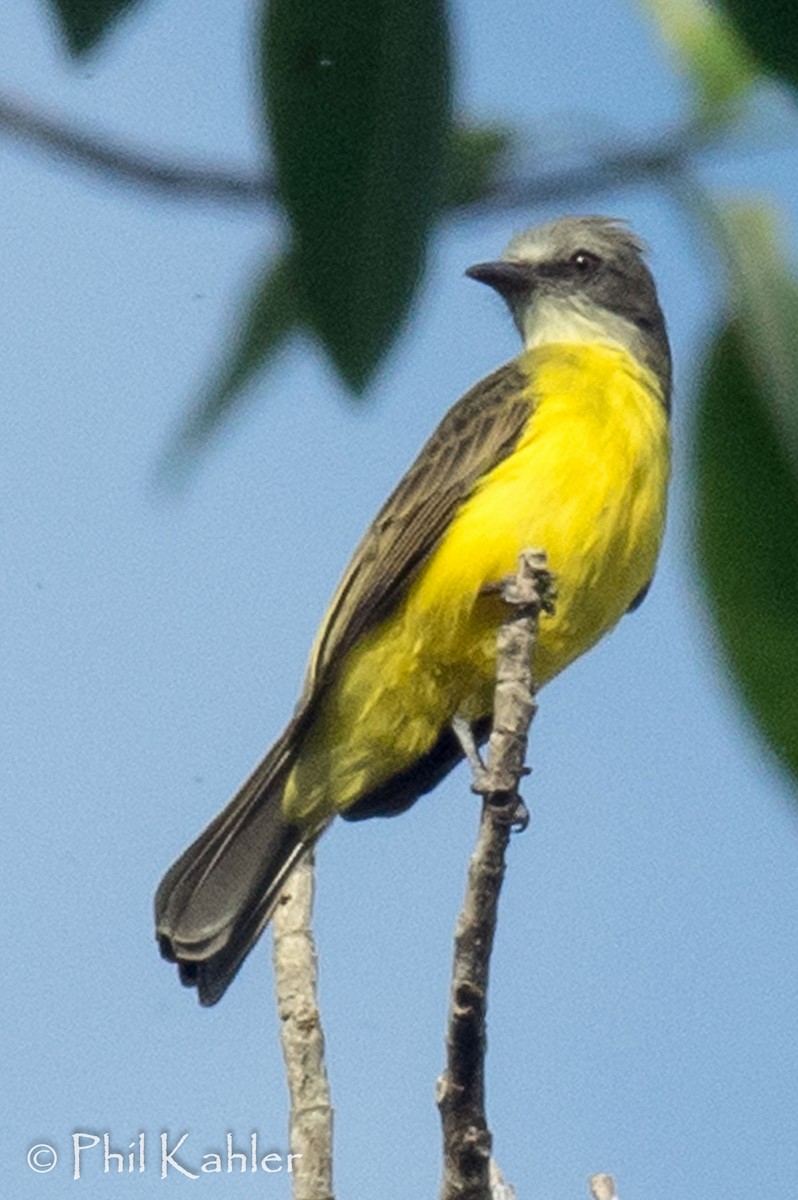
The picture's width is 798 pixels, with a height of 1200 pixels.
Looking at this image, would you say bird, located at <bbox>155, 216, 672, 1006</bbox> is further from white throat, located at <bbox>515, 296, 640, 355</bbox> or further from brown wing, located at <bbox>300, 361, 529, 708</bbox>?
white throat, located at <bbox>515, 296, 640, 355</bbox>

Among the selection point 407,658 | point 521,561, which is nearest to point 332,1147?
point 521,561

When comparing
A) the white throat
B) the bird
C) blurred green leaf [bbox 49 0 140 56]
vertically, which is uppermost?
the white throat

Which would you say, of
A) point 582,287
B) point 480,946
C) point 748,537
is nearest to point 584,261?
point 582,287

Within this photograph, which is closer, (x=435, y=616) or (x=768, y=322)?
(x=768, y=322)

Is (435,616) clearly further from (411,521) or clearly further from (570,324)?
(570,324)

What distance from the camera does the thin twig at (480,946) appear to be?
2.60 metres

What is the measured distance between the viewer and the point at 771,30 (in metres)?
0.91

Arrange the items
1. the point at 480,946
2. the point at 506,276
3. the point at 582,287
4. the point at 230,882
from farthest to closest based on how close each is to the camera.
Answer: the point at 582,287, the point at 506,276, the point at 230,882, the point at 480,946

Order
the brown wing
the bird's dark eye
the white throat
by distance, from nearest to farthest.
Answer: the brown wing → the white throat → the bird's dark eye

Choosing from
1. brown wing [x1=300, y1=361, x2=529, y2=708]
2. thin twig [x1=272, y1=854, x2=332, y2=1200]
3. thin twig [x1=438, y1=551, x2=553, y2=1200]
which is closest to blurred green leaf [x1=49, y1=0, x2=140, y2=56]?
thin twig [x1=438, y1=551, x2=553, y2=1200]

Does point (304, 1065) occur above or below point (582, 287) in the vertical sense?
below

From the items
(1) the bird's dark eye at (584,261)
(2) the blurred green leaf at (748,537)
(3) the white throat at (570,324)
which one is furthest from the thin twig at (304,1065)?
(1) the bird's dark eye at (584,261)

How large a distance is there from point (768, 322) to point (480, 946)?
1.76 meters

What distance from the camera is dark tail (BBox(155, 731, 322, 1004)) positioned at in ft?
12.4
